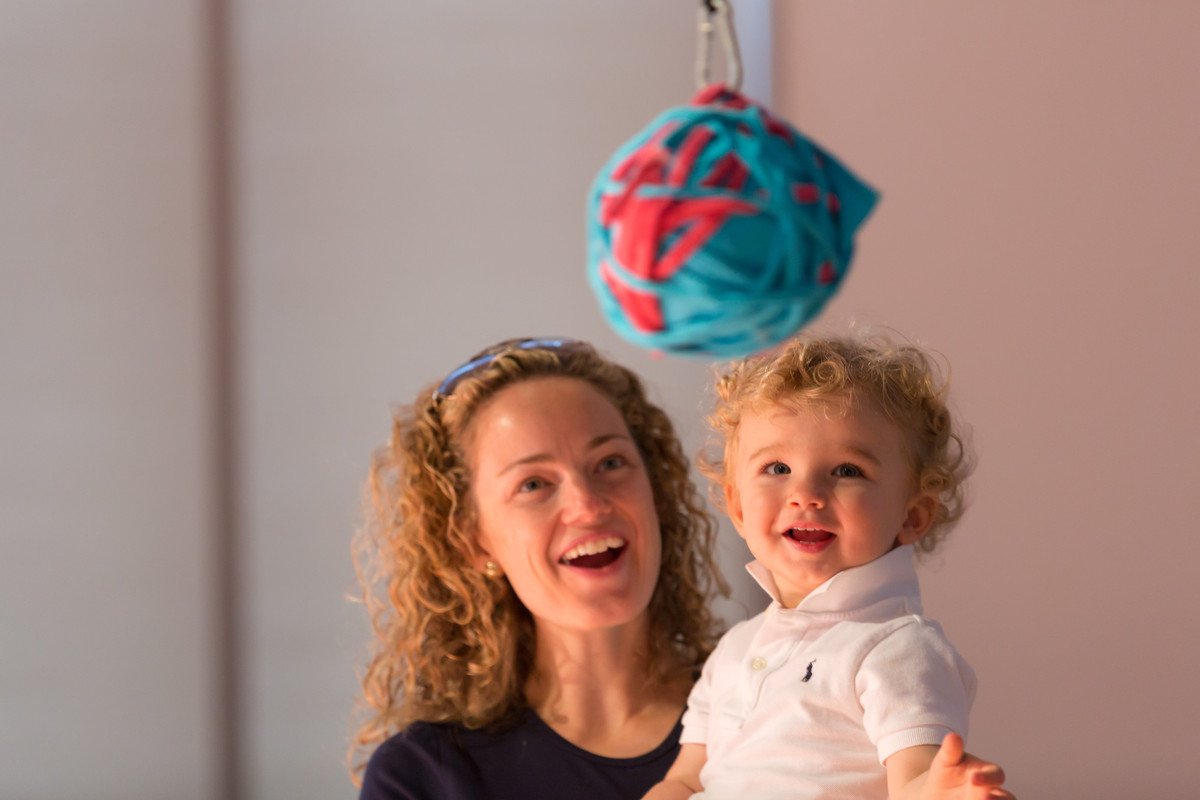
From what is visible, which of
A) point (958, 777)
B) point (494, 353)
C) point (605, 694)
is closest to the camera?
point (958, 777)

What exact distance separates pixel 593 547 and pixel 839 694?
19.1 inches

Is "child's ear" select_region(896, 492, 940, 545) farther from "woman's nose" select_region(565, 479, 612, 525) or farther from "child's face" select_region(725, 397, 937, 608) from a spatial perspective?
"woman's nose" select_region(565, 479, 612, 525)

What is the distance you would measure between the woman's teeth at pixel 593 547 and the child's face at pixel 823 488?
0.31 m

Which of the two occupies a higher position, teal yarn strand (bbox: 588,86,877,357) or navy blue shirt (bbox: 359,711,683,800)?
teal yarn strand (bbox: 588,86,877,357)

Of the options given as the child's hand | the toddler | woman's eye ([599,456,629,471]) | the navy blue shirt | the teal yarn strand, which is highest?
the teal yarn strand

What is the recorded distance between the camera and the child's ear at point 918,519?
5.32ft

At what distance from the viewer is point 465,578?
2.06m

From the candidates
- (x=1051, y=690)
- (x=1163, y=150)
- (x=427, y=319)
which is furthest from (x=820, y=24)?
(x=1051, y=690)

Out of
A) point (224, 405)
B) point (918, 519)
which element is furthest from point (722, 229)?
point (224, 405)

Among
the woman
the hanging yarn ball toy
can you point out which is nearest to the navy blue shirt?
the woman

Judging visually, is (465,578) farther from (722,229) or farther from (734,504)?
(722,229)

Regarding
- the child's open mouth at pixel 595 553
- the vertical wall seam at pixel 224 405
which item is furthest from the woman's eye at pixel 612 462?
the vertical wall seam at pixel 224 405

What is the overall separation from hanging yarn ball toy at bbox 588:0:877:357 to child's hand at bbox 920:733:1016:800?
392 millimetres

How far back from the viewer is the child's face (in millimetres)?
1529
